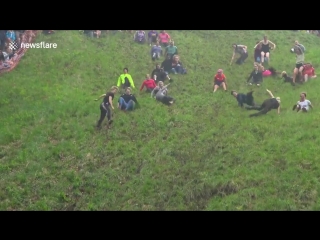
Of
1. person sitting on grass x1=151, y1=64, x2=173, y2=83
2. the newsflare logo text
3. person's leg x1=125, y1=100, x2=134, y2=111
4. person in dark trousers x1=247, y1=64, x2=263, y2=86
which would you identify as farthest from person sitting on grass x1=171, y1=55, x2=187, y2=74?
the newsflare logo text

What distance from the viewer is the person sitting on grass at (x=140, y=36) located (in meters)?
24.6

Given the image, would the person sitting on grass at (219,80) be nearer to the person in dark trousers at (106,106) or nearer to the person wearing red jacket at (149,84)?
the person wearing red jacket at (149,84)

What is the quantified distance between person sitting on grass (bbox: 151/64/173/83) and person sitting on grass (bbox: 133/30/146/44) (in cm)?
427

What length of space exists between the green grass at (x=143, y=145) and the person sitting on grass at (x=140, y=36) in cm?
274

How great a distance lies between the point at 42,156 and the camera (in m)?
15.8

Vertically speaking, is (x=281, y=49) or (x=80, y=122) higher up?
(x=281, y=49)

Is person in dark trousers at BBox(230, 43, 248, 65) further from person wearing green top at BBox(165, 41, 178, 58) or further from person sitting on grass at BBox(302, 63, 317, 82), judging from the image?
person sitting on grass at BBox(302, 63, 317, 82)

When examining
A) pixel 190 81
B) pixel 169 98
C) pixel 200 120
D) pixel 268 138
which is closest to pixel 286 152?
pixel 268 138

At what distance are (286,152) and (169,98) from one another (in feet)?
19.6

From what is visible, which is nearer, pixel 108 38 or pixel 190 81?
pixel 190 81

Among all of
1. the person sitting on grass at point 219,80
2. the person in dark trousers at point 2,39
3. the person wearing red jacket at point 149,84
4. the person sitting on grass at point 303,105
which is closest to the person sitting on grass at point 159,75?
the person wearing red jacket at point 149,84

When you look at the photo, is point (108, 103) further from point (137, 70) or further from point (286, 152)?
point (286, 152)

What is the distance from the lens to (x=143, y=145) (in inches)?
658
